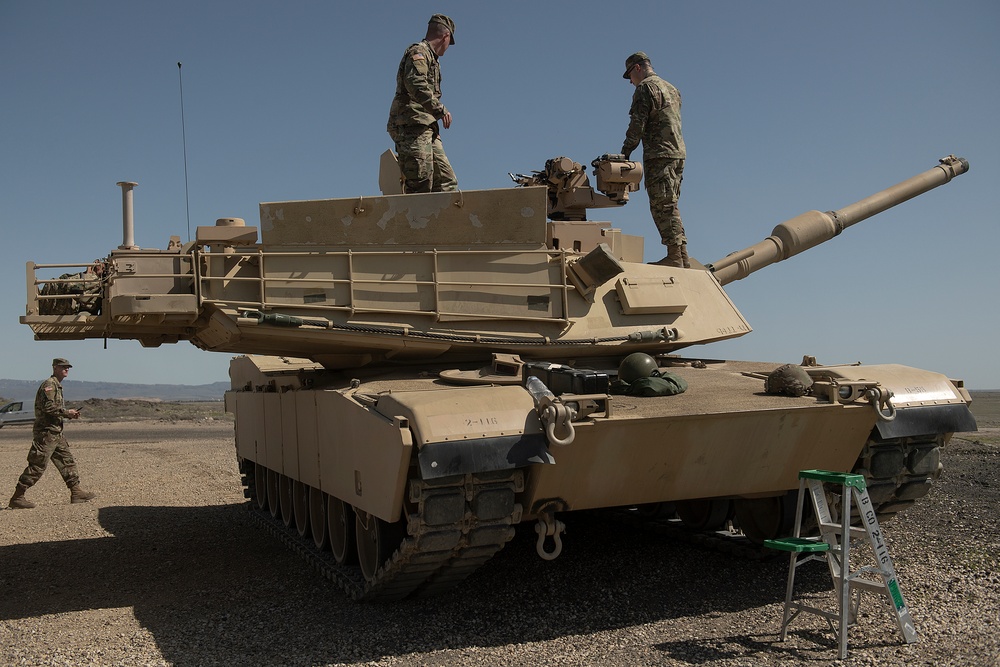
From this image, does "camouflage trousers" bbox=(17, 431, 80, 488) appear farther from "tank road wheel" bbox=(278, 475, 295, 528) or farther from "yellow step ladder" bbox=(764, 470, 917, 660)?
"yellow step ladder" bbox=(764, 470, 917, 660)

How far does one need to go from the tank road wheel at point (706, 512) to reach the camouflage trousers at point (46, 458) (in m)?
8.83

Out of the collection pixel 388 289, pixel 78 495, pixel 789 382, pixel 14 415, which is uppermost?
pixel 388 289

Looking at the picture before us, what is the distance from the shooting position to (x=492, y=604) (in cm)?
788

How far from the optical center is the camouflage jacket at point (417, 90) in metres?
9.66

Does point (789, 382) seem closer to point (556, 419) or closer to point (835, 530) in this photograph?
point (835, 530)

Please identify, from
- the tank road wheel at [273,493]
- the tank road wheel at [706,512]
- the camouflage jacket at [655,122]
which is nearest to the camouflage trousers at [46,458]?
the tank road wheel at [273,493]

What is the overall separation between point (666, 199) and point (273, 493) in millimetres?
6132

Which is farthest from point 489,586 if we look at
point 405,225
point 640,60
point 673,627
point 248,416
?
point 640,60

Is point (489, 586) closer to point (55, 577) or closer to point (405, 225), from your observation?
point (405, 225)

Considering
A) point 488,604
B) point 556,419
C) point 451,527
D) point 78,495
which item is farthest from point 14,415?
point 556,419

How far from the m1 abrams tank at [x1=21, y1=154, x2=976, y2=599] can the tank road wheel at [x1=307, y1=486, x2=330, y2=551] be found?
4 centimetres

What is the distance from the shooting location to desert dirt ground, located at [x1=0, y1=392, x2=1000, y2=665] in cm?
662

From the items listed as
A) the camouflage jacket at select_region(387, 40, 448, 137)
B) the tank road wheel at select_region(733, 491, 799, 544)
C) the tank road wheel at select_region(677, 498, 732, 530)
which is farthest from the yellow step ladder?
the camouflage jacket at select_region(387, 40, 448, 137)

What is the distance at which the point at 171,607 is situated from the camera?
26.4 ft
